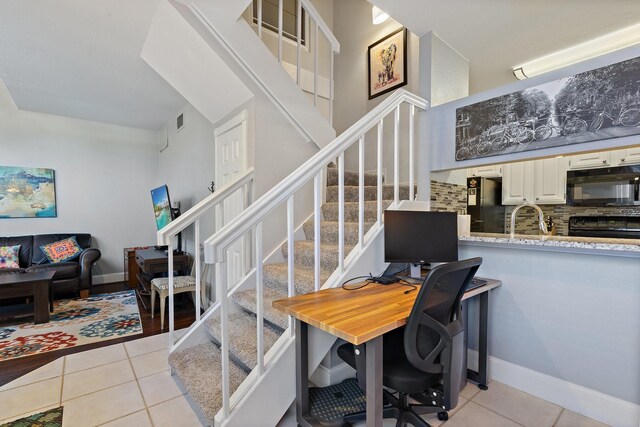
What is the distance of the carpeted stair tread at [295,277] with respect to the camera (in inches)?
77.1

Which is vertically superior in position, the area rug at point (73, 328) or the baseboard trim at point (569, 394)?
the baseboard trim at point (569, 394)

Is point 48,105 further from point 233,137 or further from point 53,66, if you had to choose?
point 233,137

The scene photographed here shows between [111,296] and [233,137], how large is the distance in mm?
3297

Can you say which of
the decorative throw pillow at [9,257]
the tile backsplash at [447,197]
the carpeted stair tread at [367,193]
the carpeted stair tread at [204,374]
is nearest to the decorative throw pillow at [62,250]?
the decorative throw pillow at [9,257]

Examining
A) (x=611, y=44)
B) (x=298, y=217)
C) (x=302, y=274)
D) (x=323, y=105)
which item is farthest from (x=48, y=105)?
(x=611, y=44)

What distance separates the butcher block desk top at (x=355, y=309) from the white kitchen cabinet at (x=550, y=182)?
2.51 m

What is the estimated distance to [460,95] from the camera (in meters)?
2.73

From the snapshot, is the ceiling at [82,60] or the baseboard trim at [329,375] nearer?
the baseboard trim at [329,375]

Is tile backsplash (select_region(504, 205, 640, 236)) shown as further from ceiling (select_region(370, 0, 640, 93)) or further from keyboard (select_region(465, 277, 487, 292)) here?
keyboard (select_region(465, 277, 487, 292))

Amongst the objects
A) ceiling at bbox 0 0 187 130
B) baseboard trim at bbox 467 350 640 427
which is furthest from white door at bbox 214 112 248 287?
baseboard trim at bbox 467 350 640 427

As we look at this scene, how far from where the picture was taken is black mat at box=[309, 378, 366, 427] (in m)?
1.66

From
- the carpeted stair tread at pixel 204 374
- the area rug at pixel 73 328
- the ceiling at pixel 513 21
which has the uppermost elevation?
the ceiling at pixel 513 21

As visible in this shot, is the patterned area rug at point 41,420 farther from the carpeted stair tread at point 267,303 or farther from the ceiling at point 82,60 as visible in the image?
the ceiling at point 82,60

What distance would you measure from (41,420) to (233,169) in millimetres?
2146
